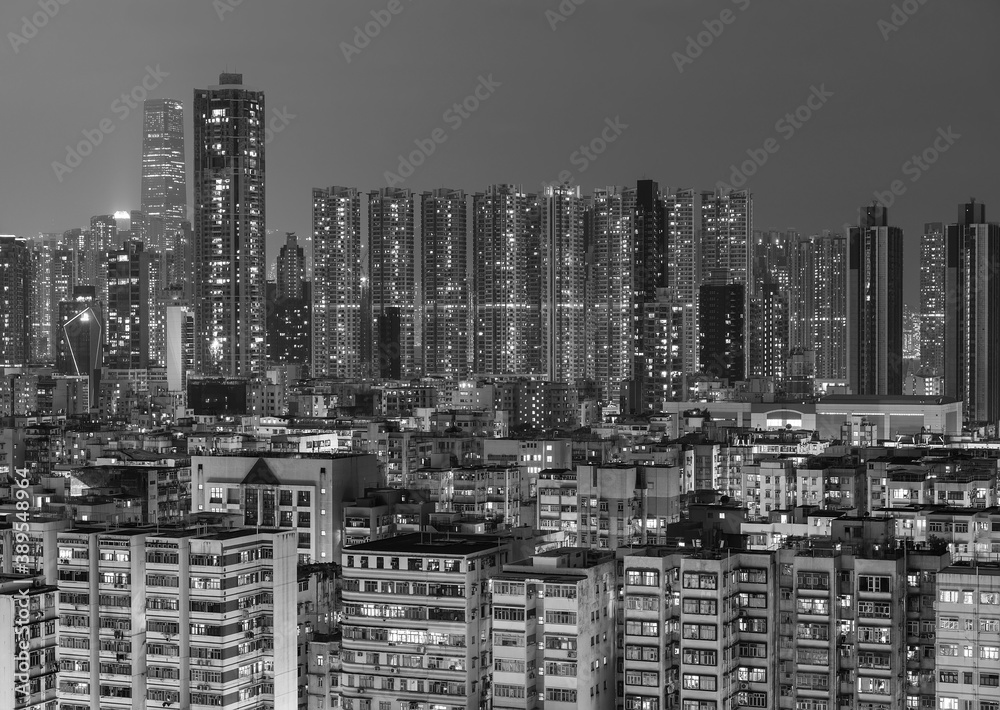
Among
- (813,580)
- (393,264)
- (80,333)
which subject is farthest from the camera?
(393,264)

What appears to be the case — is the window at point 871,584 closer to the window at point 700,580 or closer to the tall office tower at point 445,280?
the window at point 700,580

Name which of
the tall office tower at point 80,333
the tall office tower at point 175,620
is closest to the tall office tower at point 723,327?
the tall office tower at point 80,333

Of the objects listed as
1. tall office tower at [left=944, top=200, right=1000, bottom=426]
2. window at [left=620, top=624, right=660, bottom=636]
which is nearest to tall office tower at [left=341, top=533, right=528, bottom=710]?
window at [left=620, top=624, right=660, bottom=636]

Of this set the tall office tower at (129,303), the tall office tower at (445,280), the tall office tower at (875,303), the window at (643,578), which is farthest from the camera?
the tall office tower at (445,280)

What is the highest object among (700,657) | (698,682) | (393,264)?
(393,264)

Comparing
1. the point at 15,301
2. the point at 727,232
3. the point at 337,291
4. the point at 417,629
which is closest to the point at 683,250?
the point at 727,232

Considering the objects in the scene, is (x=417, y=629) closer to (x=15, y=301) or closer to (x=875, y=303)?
(x=875, y=303)

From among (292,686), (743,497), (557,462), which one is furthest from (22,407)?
(292,686)
